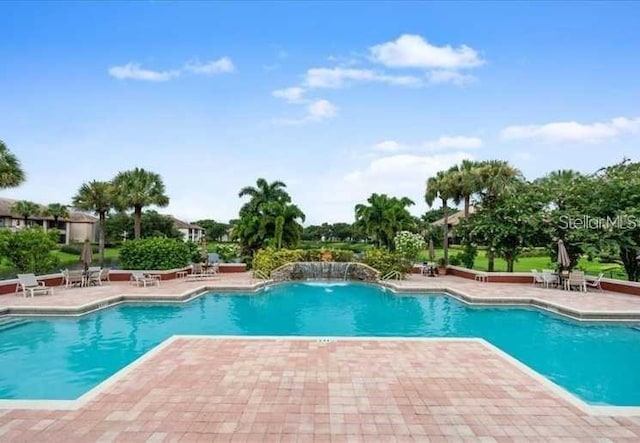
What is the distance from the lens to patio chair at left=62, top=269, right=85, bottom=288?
1580cm

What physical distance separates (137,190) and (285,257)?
1259cm

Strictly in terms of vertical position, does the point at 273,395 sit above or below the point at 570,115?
below

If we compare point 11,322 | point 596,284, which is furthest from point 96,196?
point 596,284

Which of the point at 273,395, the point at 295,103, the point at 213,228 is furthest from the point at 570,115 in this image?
the point at 213,228

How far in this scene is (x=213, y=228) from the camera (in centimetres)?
8156

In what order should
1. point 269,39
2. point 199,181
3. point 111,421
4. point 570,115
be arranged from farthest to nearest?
1. point 199,181
2. point 570,115
3. point 269,39
4. point 111,421

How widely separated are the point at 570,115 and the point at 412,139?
7.14m

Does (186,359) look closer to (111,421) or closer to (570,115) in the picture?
(111,421)

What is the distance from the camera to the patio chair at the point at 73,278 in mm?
15805

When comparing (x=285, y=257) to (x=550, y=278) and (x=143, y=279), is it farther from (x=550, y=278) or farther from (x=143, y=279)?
(x=550, y=278)

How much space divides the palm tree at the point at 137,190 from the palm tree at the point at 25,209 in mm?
24237

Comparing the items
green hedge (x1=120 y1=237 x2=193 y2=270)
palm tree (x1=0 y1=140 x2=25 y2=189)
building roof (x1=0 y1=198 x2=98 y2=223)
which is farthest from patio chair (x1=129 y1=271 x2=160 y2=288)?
building roof (x1=0 y1=198 x2=98 y2=223)

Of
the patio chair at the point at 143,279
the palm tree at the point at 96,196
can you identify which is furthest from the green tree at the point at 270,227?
the palm tree at the point at 96,196

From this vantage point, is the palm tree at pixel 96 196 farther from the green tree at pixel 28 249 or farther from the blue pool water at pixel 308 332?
the blue pool water at pixel 308 332
